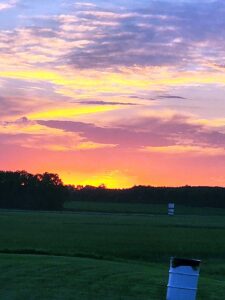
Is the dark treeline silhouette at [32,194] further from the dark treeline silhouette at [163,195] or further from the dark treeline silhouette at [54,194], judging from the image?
the dark treeline silhouette at [163,195]

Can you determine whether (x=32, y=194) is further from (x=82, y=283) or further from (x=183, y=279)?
(x=183, y=279)

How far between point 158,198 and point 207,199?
13366 millimetres

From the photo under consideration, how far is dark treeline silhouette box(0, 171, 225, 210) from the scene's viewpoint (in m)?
162

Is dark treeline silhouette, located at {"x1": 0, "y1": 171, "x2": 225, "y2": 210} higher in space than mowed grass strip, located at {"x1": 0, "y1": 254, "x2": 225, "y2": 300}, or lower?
higher

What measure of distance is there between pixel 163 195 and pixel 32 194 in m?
32.8

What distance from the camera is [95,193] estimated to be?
191 meters

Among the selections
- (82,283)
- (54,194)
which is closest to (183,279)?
(82,283)

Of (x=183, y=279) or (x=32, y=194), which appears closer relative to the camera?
(x=183, y=279)

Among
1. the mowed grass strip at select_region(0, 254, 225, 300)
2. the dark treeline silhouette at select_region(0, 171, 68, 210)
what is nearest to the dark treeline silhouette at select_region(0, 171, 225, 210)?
the dark treeline silhouette at select_region(0, 171, 68, 210)

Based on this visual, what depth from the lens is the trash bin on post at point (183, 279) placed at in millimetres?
13898

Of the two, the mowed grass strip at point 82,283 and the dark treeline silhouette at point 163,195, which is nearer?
the mowed grass strip at point 82,283

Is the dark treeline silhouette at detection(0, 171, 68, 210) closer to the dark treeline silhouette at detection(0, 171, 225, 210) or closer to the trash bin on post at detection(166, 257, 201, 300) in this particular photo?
the dark treeline silhouette at detection(0, 171, 225, 210)

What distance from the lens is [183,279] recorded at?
13961 mm

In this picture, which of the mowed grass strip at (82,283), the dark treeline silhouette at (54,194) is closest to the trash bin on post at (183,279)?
the mowed grass strip at (82,283)
